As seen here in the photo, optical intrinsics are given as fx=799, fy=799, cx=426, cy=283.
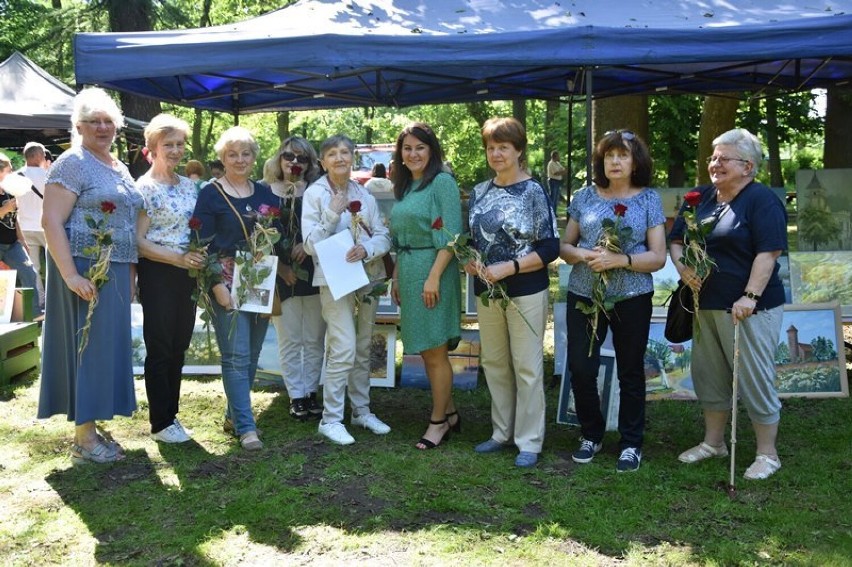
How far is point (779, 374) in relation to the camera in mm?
5223

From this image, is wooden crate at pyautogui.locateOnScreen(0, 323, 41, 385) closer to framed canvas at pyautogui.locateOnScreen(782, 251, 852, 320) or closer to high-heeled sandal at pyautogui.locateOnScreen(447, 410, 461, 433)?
high-heeled sandal at pyautogui.locateOnScreen(447, 410, 461, 433)

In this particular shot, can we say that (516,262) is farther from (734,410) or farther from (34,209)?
(34,209)

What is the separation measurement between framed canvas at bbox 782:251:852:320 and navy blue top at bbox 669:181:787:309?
82.4 inches

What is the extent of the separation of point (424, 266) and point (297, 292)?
0.93 m

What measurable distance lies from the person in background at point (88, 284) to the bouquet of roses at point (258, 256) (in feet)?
1.77

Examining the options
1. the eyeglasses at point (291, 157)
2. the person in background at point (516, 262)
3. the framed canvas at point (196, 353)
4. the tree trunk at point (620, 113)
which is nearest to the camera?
the person in background at point (516, 262)

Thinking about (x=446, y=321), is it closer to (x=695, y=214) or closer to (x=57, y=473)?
(x=695, y=214)

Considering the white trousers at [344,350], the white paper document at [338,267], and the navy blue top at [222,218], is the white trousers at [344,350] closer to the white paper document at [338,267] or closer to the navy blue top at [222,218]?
the white paper document at [338,267]

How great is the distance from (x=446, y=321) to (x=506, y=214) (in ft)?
2.11

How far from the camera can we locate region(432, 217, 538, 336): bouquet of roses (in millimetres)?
3805

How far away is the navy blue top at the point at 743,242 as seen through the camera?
355cm

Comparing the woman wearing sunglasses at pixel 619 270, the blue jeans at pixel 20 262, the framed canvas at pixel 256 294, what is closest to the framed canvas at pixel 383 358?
the framed canvas at pixel 256 294

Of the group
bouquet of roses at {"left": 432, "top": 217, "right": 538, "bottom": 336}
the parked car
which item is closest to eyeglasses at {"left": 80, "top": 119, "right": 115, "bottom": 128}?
bouquet of roses at {"left": 432, "top": 217, "right": 538, "bottom": 336}

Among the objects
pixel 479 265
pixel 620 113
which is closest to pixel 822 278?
pixel 479 265
